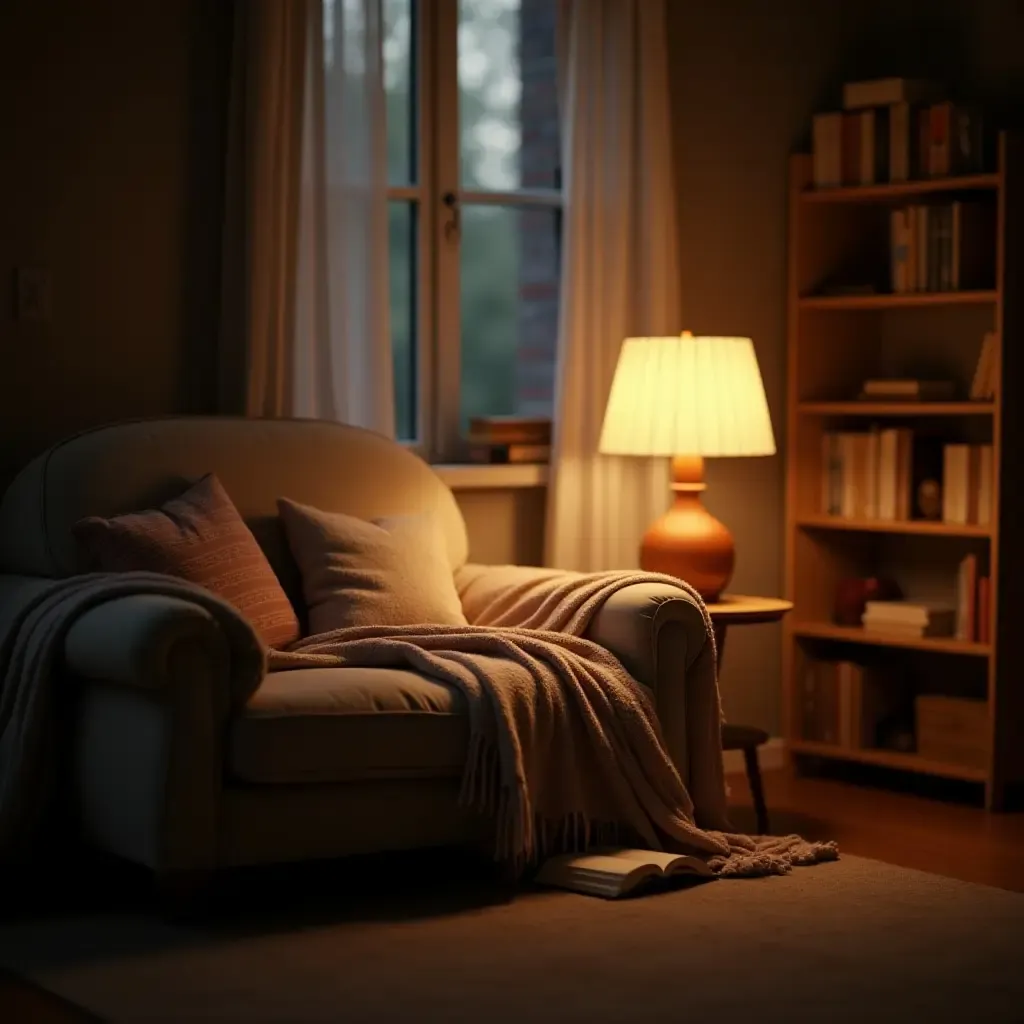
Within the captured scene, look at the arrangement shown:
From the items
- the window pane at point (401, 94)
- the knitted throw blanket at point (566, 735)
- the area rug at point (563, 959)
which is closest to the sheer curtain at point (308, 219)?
the window pane at point (401, 94)

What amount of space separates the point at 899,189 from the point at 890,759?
1484 millimetres

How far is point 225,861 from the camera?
341 cm

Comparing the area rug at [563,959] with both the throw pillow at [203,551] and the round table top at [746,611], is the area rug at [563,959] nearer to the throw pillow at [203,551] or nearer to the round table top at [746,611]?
the throw pillow at [203,551]

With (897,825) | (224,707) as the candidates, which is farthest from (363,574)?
(897,825)

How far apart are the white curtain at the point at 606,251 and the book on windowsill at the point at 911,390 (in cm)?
59

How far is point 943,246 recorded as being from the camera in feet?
16.4

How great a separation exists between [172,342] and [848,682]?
6.68 feet

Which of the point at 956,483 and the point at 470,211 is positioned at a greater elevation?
the point at 470,211

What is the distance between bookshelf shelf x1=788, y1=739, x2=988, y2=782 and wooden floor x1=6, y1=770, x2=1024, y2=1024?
0.24 ft

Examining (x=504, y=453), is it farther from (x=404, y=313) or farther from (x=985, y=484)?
(x=985, y=484)

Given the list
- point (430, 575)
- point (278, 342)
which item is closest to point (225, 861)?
point (430, 575)

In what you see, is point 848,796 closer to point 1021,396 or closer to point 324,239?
point 1021,396

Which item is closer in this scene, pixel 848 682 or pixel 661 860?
pixel 661 860

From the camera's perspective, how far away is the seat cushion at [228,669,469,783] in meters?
3.41
